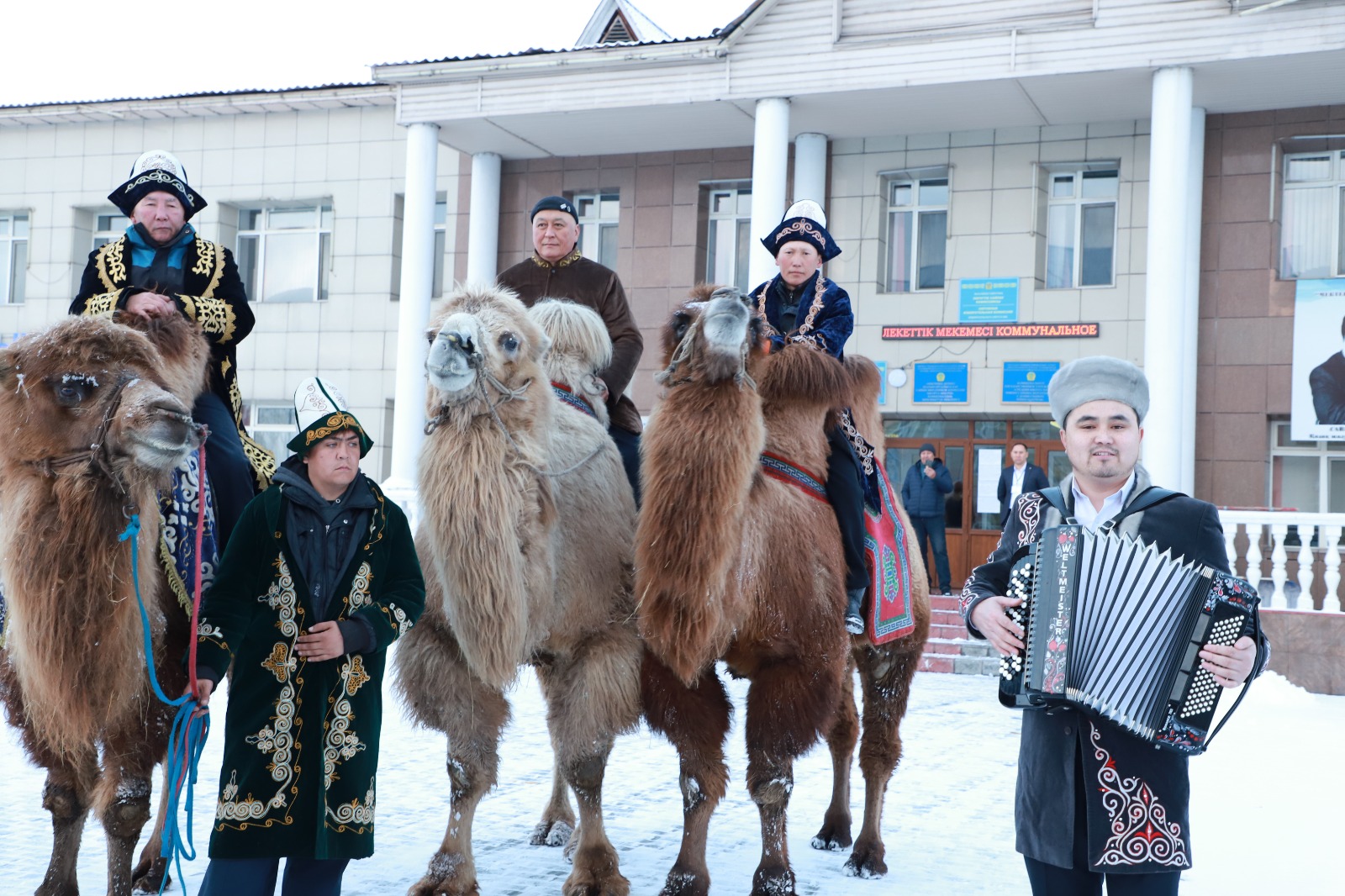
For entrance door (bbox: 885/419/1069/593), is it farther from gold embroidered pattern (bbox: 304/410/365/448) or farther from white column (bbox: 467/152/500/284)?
gold embroidered pattern (bbox: 304/410/365/448)

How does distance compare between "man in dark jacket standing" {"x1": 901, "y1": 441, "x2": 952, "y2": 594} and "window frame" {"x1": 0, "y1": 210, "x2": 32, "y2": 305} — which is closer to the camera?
"man in dark jacket standing" {"x1": 901, "y1": 441, "x2": 952, "y2": 594}

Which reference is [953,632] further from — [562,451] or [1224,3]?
[562,451]

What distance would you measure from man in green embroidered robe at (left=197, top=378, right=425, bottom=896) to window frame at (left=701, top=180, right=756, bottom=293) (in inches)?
643

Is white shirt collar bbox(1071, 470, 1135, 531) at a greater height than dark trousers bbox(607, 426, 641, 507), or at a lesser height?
lesser

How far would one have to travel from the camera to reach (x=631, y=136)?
19641 mm

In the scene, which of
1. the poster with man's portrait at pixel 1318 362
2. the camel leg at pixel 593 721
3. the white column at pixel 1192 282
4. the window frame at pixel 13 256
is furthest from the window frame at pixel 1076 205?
the window frame at pixel 13 256

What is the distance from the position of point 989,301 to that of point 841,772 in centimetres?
1316

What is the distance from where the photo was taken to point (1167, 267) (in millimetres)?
15602

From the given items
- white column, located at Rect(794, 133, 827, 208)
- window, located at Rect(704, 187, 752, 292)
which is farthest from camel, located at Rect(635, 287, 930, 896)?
window, located at Rect(704, 187, 752, 292)

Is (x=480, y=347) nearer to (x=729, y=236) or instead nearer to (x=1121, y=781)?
(x=1121, y=781)

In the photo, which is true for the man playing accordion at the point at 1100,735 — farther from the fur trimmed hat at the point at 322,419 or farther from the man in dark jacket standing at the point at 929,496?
the man in dark jacket standing at the point at 929,496

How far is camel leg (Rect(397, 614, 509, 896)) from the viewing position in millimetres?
4730

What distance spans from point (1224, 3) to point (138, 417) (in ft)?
49.6

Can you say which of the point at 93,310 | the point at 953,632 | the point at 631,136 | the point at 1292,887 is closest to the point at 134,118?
the point at 631,136
